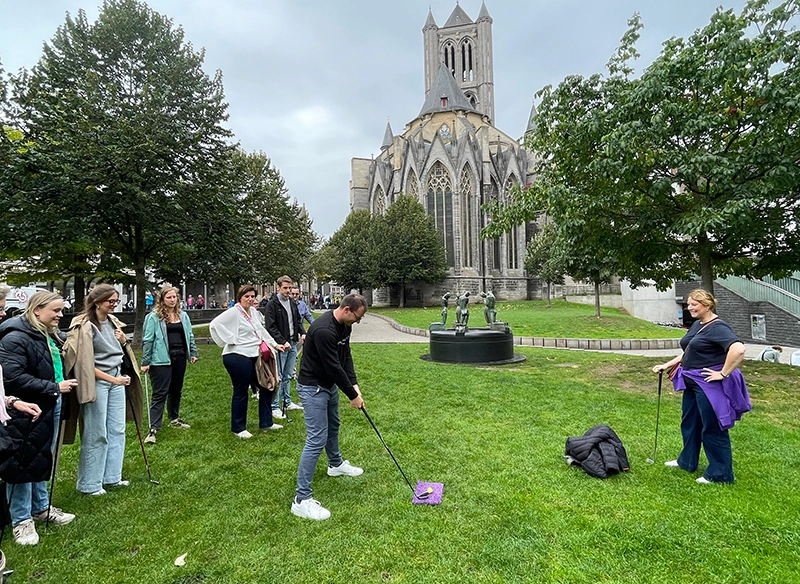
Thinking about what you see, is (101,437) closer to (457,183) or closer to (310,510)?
(310,510)

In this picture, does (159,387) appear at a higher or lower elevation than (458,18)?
lower

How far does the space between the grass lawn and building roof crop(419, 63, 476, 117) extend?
60.2 metres

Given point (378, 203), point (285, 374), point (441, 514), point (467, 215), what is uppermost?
point (378, 203)

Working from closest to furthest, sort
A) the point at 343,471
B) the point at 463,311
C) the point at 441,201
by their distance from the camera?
the point at 343,471
the point at 463,311
the point at 441,201

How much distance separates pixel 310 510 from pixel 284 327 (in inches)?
139

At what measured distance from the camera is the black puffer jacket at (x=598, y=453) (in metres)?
4.23

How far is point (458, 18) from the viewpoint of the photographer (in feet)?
244

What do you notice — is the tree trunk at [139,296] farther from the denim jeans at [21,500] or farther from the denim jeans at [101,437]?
the denim jeans at [21,500]

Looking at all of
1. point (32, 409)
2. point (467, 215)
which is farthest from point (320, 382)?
point (467, 215)

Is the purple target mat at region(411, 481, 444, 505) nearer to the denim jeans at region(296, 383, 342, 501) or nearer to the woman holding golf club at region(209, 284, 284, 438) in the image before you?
the denim jeans at region(296, 383, 342, 501)

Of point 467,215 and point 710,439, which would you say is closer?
point 710,439

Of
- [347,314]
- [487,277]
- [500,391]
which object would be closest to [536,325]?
[500,391]

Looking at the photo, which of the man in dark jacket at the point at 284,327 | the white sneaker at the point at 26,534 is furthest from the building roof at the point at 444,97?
the white sneaker at the point at 26,534

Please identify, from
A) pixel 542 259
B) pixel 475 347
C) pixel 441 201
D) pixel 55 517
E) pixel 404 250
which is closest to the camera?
pixel 55 517
